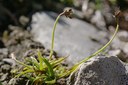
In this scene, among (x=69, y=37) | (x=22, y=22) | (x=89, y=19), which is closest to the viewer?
(x=69, y=37)

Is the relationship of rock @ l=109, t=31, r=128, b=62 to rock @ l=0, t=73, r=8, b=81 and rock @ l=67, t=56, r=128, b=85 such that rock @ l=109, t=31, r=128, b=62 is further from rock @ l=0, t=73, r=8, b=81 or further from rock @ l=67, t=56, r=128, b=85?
rock @ l=0, t=73, r=8, b=81

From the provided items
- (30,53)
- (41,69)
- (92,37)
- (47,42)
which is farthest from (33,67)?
(92,37)

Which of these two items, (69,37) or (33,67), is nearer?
(33,67)

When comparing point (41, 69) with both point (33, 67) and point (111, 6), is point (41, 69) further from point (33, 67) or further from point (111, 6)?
point (111, 6)

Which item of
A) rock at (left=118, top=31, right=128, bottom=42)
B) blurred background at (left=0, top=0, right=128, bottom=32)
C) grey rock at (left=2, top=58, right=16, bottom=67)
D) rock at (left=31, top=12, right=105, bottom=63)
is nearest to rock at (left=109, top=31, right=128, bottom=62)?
rock at (left=118, top=31, right=128, bottom=42)

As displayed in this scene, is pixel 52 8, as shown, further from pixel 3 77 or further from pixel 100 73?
pixel 100 73

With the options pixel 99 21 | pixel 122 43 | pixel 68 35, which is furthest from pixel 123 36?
pixel 68 35

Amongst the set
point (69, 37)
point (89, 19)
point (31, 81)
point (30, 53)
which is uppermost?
point (89, 19)
